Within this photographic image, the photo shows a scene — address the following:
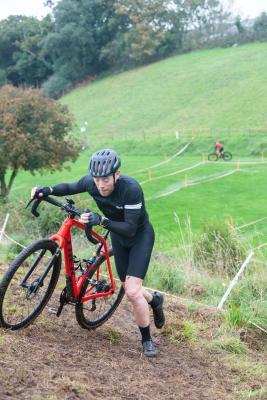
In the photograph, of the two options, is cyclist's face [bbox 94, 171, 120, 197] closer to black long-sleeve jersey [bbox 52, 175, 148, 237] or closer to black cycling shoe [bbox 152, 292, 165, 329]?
black long-sleeve jersey [bbox 52, 175, 148, 237]

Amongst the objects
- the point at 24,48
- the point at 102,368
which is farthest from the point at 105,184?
the point at 24,48

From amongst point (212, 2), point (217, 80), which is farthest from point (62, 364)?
point (212, 2)

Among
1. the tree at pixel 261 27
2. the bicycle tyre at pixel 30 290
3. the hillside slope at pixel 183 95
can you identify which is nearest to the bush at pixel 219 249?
the bicycle tyre at pixel 30 290

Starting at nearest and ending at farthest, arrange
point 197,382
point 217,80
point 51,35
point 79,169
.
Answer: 1. point 197,382
2. point 79,169
3. point 217,80
4. point 51,35

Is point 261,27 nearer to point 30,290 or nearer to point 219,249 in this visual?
point 219,249

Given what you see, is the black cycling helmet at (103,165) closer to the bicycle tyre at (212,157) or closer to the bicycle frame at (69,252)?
the bicycle frame at (69,252)

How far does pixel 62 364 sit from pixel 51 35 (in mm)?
73276

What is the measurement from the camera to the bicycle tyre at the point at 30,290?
5.14 meters

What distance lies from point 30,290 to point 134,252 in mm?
1018

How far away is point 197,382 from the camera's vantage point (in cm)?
487

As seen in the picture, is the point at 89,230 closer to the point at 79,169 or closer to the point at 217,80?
the point at 79,169

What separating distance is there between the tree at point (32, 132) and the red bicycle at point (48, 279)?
1908 centimetres

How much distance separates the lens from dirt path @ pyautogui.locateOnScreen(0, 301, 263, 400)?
156 inches

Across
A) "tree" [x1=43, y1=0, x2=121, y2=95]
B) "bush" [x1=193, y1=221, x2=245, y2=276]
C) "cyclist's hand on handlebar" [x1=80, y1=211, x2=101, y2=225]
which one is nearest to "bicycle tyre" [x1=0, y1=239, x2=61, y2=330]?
"cyclist's hand on handlebar" [x1=80, y1=211, x2=101, y2=225]
